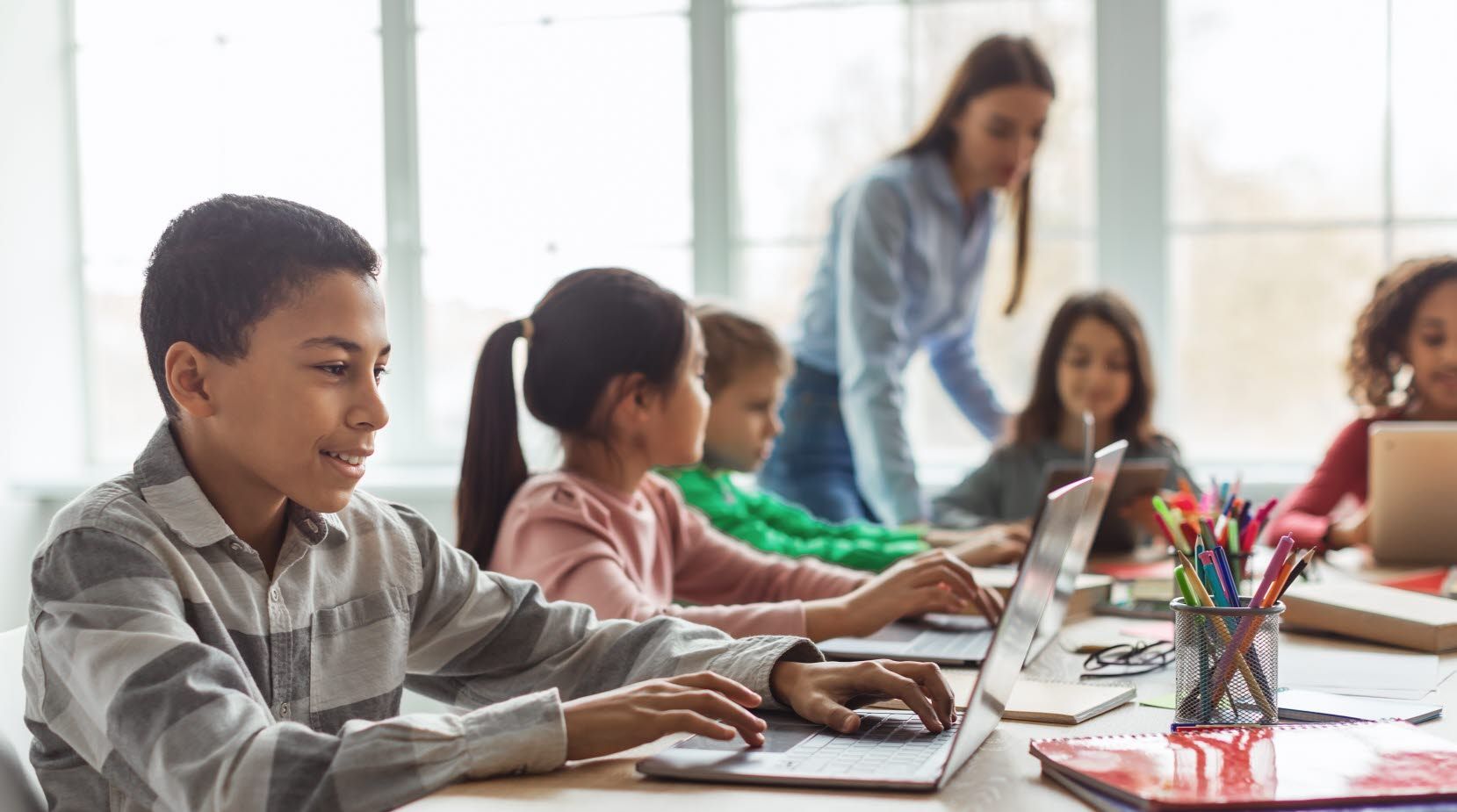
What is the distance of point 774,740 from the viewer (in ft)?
3.26

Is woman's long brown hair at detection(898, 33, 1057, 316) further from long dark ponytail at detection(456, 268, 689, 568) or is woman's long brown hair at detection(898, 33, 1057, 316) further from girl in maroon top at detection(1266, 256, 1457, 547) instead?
long dark ponytail at detection(456, 268, 689, 568)

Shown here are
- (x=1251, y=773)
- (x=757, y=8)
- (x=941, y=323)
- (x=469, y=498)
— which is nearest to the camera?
(x=1251, y=773)

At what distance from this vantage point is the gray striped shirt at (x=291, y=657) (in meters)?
0.86

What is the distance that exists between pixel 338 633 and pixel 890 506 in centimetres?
159

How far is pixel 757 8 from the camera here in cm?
344

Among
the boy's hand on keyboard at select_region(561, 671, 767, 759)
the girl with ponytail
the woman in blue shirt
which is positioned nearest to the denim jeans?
the woman in blue shirt

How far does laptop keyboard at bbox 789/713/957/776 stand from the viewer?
35.6 inches

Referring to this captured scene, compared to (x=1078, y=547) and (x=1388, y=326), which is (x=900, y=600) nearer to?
(x=1078, y=547)

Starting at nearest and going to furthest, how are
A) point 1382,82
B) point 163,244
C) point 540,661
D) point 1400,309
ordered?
point 163,244 → point 540,661 → point 1400,309 → point 1382,82

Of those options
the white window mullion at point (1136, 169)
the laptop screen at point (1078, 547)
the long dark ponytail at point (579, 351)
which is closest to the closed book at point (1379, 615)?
the laptop screen at point (1078, 547)

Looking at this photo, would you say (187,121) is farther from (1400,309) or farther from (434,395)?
(1400,309)

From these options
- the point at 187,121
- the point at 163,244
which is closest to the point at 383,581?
the point at 163,244

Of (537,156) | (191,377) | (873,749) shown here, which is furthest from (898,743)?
(537,156)

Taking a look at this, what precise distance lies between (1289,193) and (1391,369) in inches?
32.4
